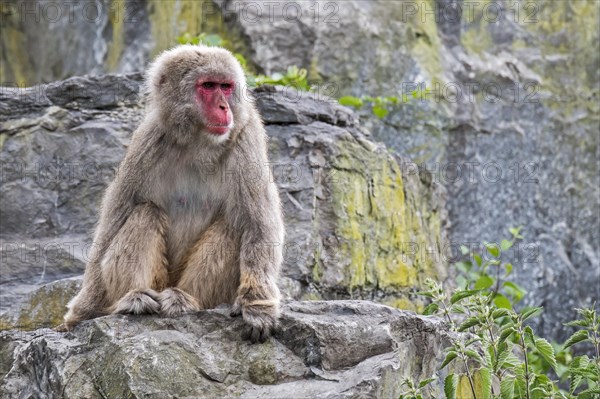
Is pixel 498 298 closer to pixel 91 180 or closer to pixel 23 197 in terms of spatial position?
pixel 91 180

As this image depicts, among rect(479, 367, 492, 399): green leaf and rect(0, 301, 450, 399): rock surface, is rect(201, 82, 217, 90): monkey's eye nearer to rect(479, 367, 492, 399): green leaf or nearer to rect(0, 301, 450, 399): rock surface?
rect(0, 301, 450, 399): rock surface

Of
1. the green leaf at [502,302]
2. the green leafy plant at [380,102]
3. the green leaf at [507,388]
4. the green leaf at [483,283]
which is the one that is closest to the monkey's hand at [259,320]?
the green leaf at [507,388]

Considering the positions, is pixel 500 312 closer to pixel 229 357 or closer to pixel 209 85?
pixel 229 357

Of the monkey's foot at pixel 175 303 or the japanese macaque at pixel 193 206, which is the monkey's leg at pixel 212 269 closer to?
the japanese macaque at pixel 193 206

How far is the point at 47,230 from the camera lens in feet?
24.6

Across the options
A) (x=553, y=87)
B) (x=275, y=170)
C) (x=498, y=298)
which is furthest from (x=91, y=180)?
(x=553, y=87)

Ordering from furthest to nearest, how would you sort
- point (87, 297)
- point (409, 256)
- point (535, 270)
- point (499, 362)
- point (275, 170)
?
point (535, 270)
point (409, 256)
point (275, 170)
point (87, 297)
point (499, 362)

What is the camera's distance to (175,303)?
518 centimetres

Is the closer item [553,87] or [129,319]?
[129,319]

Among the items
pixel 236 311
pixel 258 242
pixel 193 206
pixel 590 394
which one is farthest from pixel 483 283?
pixel 590 394

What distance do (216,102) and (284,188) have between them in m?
1.82

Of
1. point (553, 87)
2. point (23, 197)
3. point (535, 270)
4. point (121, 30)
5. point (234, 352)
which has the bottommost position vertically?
point (535, 270)

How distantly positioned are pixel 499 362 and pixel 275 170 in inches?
136

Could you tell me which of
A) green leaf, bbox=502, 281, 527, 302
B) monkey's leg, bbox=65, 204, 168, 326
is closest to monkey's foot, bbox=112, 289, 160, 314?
monkey's leg, bbox=65, 204, 168, 326
